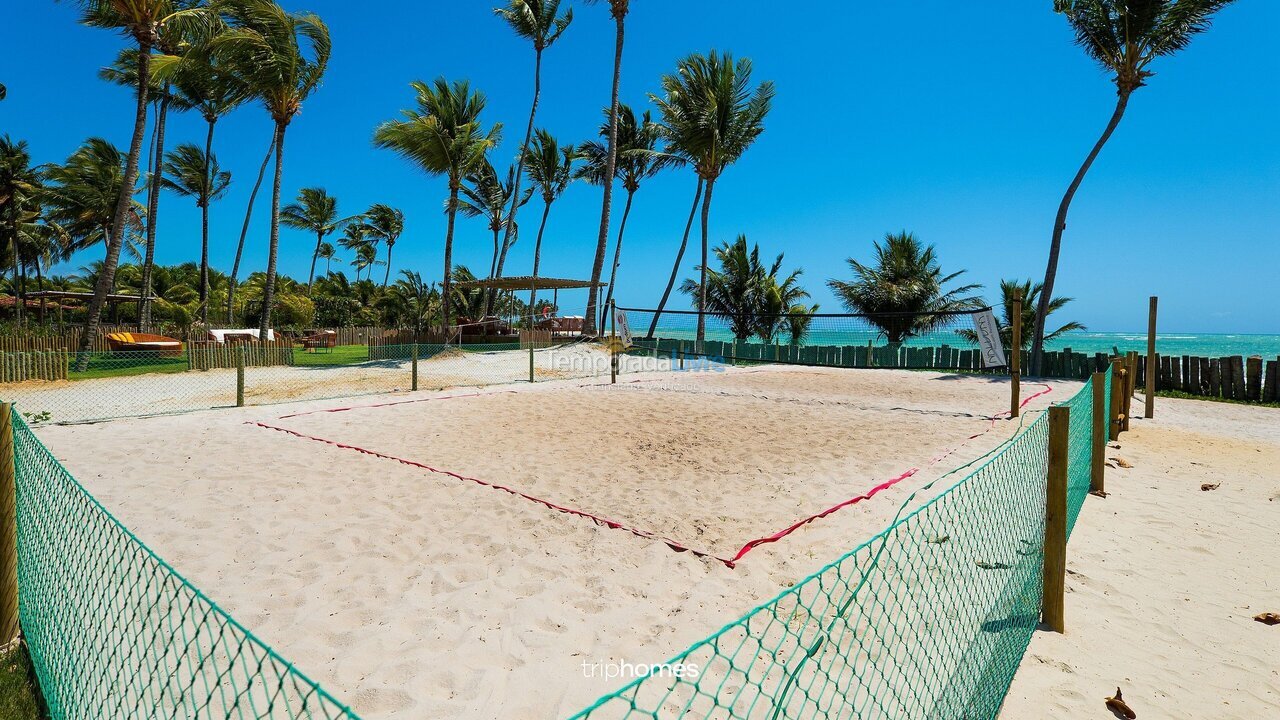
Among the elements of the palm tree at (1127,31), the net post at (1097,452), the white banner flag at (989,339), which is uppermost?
the palm tree at (1127,31)

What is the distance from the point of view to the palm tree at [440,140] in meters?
20.5

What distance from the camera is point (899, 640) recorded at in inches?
110

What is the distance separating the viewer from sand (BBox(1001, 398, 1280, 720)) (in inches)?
94.7

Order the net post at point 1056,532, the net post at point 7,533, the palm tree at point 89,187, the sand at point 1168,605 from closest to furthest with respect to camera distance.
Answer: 1. the sand at point 1168,605
2. the net post at point 7,533
3. the net post at point 1056,532
4. the palm tree at point 89,187

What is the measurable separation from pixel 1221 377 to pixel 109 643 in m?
17.7

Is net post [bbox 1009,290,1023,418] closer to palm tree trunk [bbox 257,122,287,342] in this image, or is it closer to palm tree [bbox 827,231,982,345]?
palm tree [bbox 827,231,982,345]

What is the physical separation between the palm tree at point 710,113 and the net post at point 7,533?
819 inches

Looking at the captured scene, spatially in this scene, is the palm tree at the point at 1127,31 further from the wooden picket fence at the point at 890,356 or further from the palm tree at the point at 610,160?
the palm tree at the point at 610,160

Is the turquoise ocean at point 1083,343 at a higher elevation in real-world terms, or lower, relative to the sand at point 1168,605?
higher

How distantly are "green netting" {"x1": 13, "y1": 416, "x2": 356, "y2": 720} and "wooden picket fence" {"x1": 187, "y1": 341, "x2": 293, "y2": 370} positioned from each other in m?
12.6

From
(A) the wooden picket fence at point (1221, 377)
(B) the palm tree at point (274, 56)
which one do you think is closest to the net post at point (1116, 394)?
(A) the wooden picket fence at point (1221, 377)

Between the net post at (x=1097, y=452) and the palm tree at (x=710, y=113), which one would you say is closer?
the net post at (x=1097, y=452)

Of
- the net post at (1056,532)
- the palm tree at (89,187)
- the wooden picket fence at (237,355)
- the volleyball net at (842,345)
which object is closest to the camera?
the net post at (1056,532)

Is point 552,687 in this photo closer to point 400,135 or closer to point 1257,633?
point 1257,633
